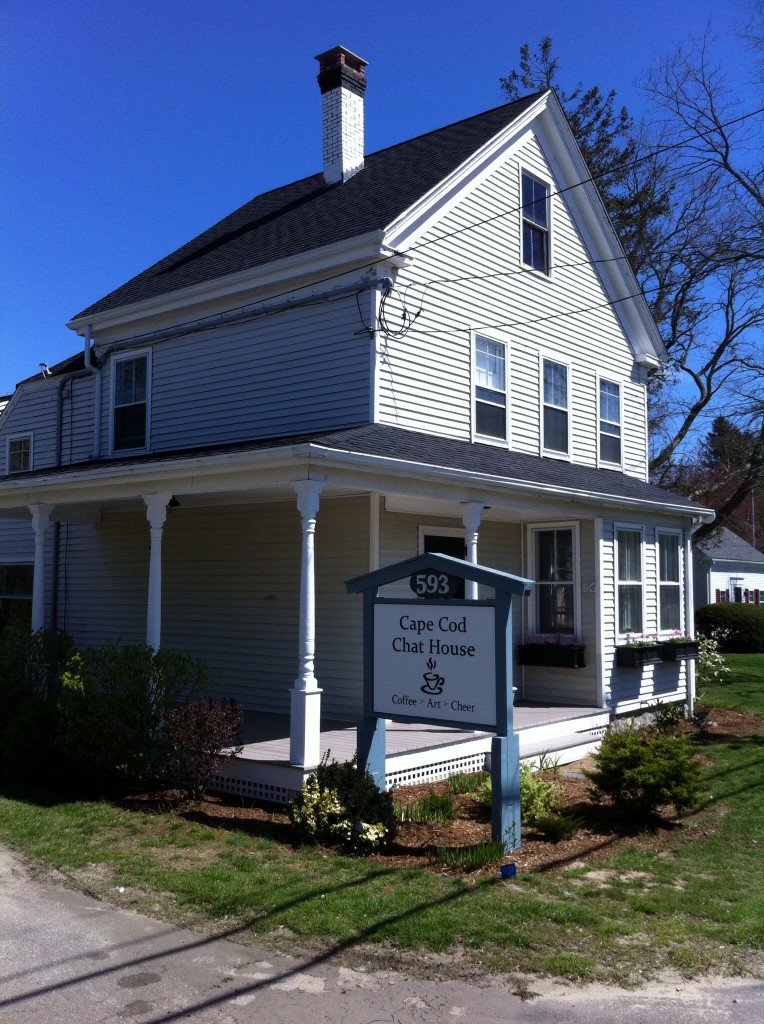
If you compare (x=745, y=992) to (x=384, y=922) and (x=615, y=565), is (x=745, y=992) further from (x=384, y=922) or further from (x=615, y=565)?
(x=615, y=565)

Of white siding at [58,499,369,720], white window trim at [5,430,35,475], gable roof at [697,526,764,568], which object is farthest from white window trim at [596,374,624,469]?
gable roof at [697,526,764,568]

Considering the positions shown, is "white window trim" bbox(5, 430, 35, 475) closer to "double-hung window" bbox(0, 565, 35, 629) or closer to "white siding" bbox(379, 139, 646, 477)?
"double-hung window" bbox(0, 565, 35, 629)

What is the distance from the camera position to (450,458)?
11211 mm

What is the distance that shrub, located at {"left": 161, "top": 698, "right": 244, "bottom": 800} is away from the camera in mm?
8961

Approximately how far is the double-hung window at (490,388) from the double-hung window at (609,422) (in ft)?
9.82

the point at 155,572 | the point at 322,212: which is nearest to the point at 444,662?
the point at 155,572

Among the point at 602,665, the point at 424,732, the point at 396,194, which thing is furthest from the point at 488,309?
the point at 424,732

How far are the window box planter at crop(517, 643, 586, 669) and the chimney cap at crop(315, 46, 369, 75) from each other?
9530 mm

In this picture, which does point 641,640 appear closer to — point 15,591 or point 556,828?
point 556,828

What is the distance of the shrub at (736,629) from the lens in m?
29.8

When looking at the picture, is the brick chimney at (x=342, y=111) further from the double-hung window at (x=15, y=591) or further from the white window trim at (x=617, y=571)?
the double-hung window at (x=15, y=591)

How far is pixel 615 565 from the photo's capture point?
46.3 ft

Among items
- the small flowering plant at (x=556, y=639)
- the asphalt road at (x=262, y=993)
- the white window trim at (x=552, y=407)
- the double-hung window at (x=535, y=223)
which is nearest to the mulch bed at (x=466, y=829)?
the asphalt road at (x=262, y=993)

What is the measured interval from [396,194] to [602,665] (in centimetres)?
725
